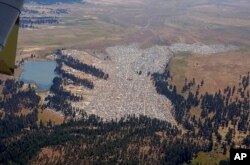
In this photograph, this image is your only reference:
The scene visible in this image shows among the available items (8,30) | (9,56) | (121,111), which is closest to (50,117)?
(121,111)

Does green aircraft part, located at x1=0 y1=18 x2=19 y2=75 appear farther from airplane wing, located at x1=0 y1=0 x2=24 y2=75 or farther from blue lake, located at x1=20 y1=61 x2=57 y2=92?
blue lake, located at x1=20 y1=61 x2=57 y2=92

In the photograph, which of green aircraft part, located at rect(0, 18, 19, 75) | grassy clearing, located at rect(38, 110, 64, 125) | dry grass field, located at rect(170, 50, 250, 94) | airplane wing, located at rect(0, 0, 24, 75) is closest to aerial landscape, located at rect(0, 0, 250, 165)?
grassy clearing, located at rect(38, 110, 64, 125)

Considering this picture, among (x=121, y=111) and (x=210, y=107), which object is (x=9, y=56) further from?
(x=210, y=107)

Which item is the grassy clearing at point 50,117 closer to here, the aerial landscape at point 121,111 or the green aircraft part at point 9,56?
the aerial landscape at point 121,111

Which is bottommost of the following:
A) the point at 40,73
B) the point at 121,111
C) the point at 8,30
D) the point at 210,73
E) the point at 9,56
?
the point at 121,111

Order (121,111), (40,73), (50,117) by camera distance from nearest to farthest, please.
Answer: (50,117) < (121,111) < (40,73)
